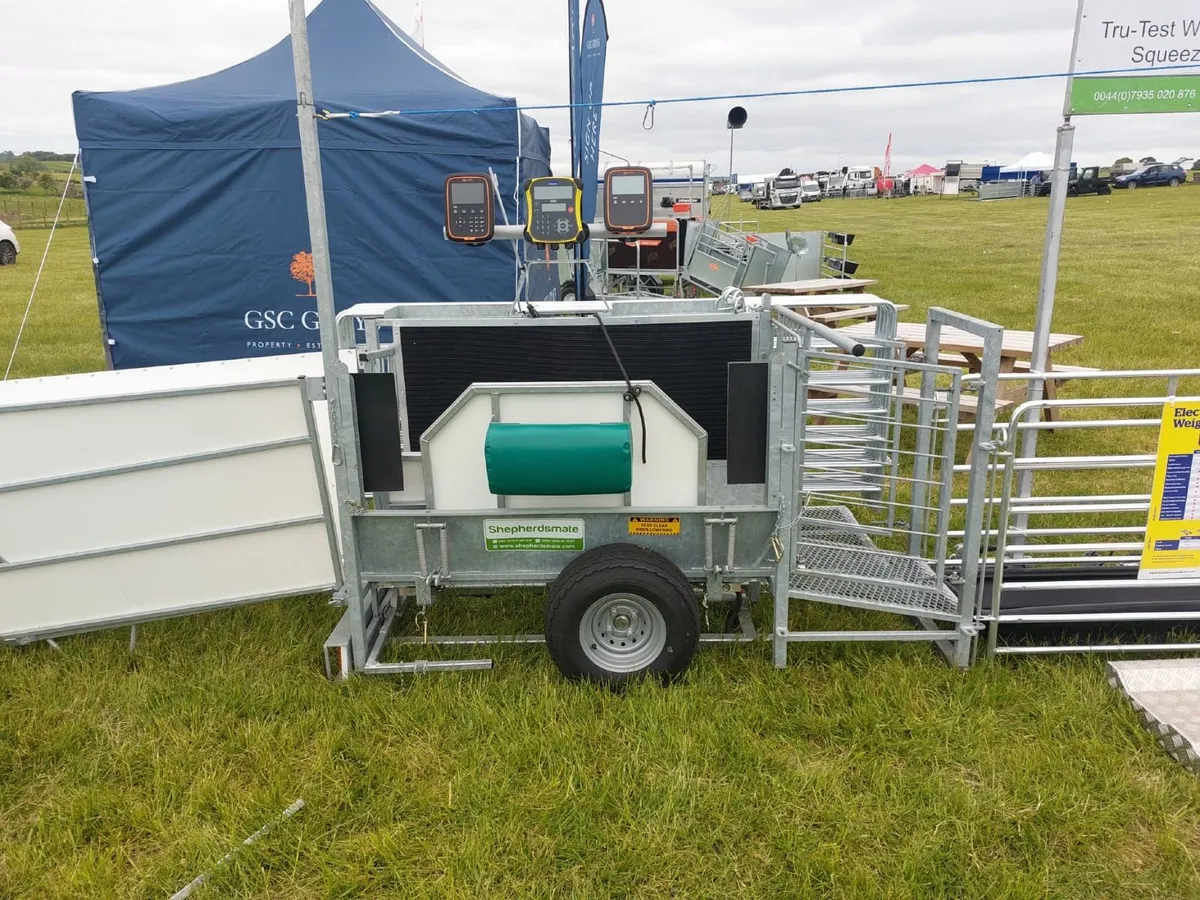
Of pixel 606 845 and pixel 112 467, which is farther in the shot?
pixel 112 467

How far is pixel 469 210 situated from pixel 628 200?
103 centimetres

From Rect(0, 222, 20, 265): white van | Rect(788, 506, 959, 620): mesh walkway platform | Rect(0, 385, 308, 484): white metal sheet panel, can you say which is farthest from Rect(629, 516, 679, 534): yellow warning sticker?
Rect(0, 222, 20, 265): white van

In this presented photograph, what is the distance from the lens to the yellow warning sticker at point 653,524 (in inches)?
139

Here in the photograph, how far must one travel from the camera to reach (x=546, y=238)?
4.65 meters

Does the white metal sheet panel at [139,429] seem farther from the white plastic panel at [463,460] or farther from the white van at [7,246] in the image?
the white van at [7,246]

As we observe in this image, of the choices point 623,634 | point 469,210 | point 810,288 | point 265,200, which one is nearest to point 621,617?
point 623,634

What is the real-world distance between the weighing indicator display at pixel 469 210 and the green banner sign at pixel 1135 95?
9.81 ft

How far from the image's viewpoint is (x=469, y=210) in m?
4.67

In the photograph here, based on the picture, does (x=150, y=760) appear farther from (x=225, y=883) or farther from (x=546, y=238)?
(x=546, y=238)

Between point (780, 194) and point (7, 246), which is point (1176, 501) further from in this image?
point (780, 194)

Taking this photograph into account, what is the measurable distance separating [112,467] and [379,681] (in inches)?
55.8

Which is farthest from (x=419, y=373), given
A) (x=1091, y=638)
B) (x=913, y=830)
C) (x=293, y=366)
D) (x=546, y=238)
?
(x=1091, y=638)

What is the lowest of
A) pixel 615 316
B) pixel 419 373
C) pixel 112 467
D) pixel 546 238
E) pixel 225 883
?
pixel 225 883

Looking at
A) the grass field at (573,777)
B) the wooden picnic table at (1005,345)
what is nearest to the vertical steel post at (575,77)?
the wooden picnic table at (1005,345)
